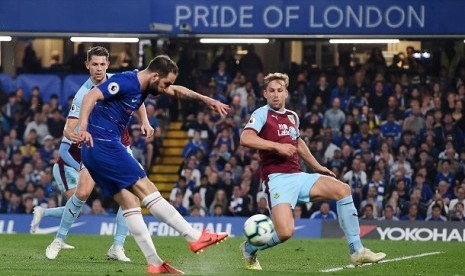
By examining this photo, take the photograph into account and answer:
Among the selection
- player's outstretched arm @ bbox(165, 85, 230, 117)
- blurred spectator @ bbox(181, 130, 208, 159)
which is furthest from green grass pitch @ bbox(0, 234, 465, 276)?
blurred spectator @ bbox(181, 130, 208, 159)

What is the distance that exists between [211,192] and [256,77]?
178 inches

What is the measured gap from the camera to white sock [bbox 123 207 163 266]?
1243cm

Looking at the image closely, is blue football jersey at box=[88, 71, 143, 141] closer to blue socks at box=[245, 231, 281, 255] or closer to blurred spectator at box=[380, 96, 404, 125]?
blue socks at box=[245, 231, 281, 255]

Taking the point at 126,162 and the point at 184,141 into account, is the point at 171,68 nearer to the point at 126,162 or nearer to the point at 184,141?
the point at 126,162

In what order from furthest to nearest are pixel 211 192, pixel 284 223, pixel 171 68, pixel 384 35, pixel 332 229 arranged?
pixel 384 35
pixel 211 192
pixel 332 229
pixel 284 223
pixel 171 68

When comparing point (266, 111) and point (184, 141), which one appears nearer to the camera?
point (266, 111)

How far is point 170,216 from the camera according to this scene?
1248 cm

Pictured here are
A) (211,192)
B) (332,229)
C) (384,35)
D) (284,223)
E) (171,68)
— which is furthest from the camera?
(384,35)

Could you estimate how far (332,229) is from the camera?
24.2m

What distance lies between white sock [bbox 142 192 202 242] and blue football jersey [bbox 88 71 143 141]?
0.75 metres

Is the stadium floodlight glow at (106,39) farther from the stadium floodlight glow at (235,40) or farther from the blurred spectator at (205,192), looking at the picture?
the blurred spectator at (205,192)

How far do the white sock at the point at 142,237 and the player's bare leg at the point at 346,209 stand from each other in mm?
2457

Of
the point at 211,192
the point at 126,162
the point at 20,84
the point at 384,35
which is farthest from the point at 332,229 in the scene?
the point at 126,162

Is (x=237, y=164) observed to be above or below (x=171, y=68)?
below
